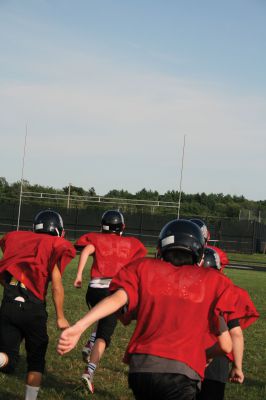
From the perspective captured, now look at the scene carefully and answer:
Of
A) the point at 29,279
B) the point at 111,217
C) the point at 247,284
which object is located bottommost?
the point at 247,284

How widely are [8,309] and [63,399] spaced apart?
1.37 meters

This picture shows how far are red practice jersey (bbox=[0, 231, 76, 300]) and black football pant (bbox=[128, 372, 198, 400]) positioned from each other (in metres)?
2.46

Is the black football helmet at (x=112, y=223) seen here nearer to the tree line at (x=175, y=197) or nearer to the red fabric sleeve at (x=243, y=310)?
the red fabric sleeve at (x=243, y=310)

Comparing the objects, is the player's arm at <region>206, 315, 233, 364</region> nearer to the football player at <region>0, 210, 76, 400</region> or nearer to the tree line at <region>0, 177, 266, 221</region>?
the football player at <region>0, 210, 76, 400</region>

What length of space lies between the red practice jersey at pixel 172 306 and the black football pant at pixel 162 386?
0.38 ft

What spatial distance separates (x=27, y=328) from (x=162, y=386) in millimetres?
2711

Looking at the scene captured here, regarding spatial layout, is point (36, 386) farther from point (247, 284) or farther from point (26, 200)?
point (26, 200)

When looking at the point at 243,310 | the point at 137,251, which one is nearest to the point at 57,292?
the point at 137,251

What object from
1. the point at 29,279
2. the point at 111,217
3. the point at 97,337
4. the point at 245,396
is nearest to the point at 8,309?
the point at 29,279

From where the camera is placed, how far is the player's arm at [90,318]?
366 centimetres

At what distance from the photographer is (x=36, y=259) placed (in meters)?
6.25

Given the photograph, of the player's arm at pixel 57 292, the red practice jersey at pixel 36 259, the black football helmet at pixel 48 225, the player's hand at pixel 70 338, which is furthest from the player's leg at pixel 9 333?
the player's hand at pixel 70 338

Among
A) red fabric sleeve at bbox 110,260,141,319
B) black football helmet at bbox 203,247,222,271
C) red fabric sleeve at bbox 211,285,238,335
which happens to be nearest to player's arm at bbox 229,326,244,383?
red fabric sleeve at bbox 211,285,238,335

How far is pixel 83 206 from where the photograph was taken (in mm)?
53750
